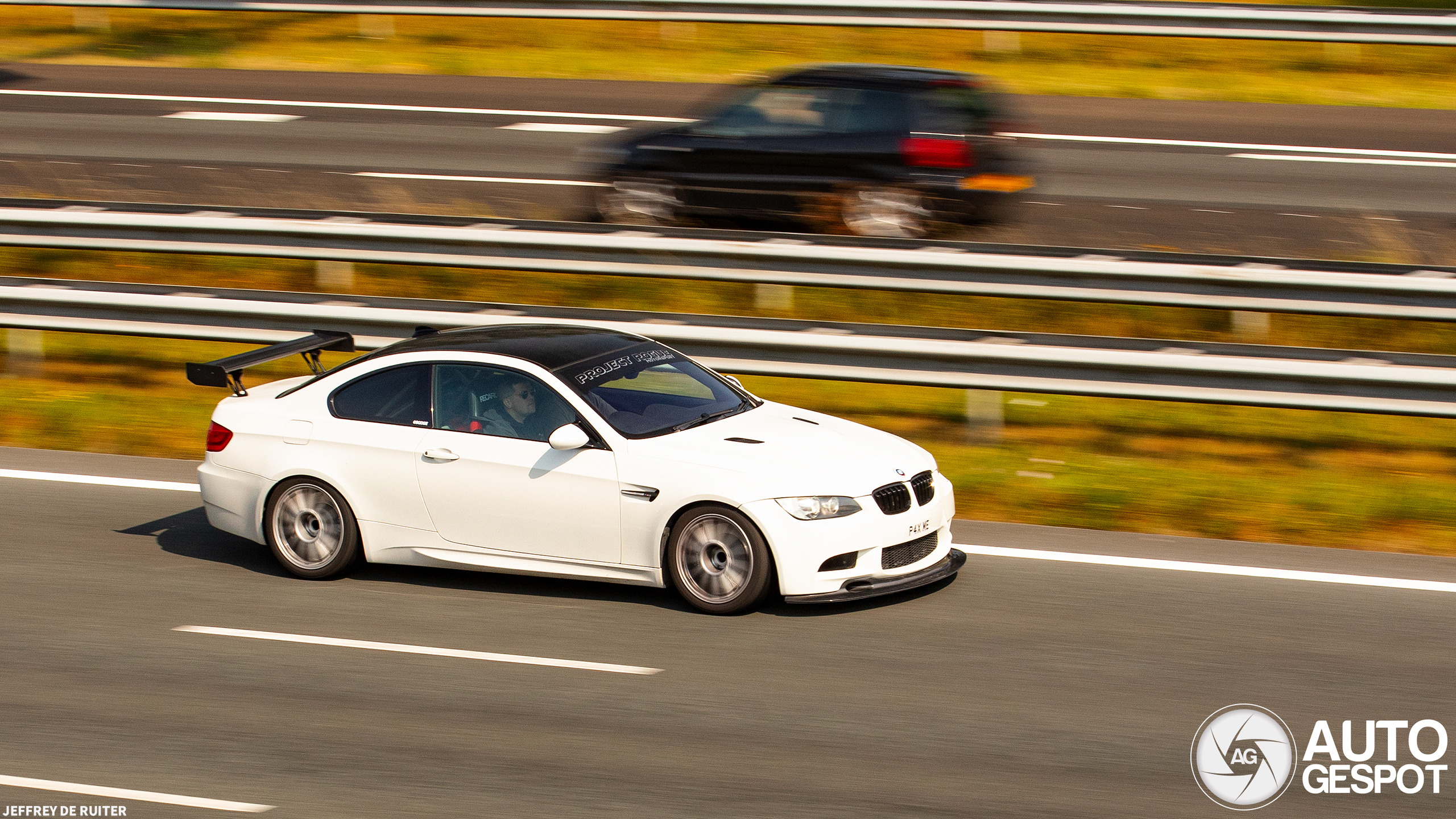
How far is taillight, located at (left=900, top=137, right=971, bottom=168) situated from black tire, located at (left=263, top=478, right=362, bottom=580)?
7038 mm

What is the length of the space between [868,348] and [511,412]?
2921 mm

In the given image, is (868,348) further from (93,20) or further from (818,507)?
(93,20)

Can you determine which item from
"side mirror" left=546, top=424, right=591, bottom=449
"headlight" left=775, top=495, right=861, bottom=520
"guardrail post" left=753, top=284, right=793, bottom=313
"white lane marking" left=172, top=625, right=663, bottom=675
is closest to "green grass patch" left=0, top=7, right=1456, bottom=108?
"guardrail post" left=753, top=284, right=793, bottom=313

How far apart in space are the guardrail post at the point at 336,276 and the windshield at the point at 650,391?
4.57m

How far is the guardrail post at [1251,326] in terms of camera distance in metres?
11.5

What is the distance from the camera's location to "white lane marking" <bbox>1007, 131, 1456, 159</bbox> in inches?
723

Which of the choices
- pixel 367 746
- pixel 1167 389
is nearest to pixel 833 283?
pixel 1167 389

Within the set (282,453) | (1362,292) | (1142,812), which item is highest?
(1362,292)

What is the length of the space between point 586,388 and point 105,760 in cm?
320

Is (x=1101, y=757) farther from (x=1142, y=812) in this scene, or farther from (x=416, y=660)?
(x=416, y=660)

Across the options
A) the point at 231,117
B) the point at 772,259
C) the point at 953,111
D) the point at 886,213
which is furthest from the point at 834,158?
the point at 231,117

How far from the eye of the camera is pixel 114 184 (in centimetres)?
1706

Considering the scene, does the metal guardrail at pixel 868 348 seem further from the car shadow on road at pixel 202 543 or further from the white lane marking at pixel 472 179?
the white lane marking at pixel 472 179

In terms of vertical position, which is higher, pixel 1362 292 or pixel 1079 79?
pixel 1079 79
